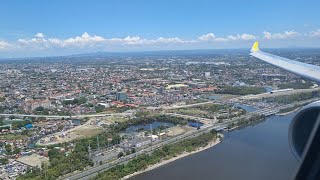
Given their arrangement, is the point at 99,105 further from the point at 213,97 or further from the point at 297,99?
the point at 297,99

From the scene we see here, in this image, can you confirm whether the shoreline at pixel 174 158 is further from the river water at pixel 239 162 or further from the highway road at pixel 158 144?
the highway road at pixel 158 144

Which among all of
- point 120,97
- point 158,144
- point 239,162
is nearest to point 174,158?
point 158,144

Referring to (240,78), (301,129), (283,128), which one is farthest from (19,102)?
(301,129)

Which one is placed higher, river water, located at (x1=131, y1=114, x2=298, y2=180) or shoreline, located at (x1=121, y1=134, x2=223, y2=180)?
river water, located at (x1=131, y1=114, x2=298, y2=180)

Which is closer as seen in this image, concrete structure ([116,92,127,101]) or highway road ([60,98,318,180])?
highway road ([60,98,318,180])

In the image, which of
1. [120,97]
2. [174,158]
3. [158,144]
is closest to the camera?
[174,158]

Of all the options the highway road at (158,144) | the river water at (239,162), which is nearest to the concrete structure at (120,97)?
the highway road at (158,144)

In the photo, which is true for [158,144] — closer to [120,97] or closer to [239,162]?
[239,162]

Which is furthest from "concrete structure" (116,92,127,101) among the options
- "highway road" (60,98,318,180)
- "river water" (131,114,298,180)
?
"river water" (131,114,298,180)

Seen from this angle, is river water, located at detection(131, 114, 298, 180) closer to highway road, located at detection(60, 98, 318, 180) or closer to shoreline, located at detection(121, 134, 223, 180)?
shoreline, located at detection(121, 134, 223, 180)
